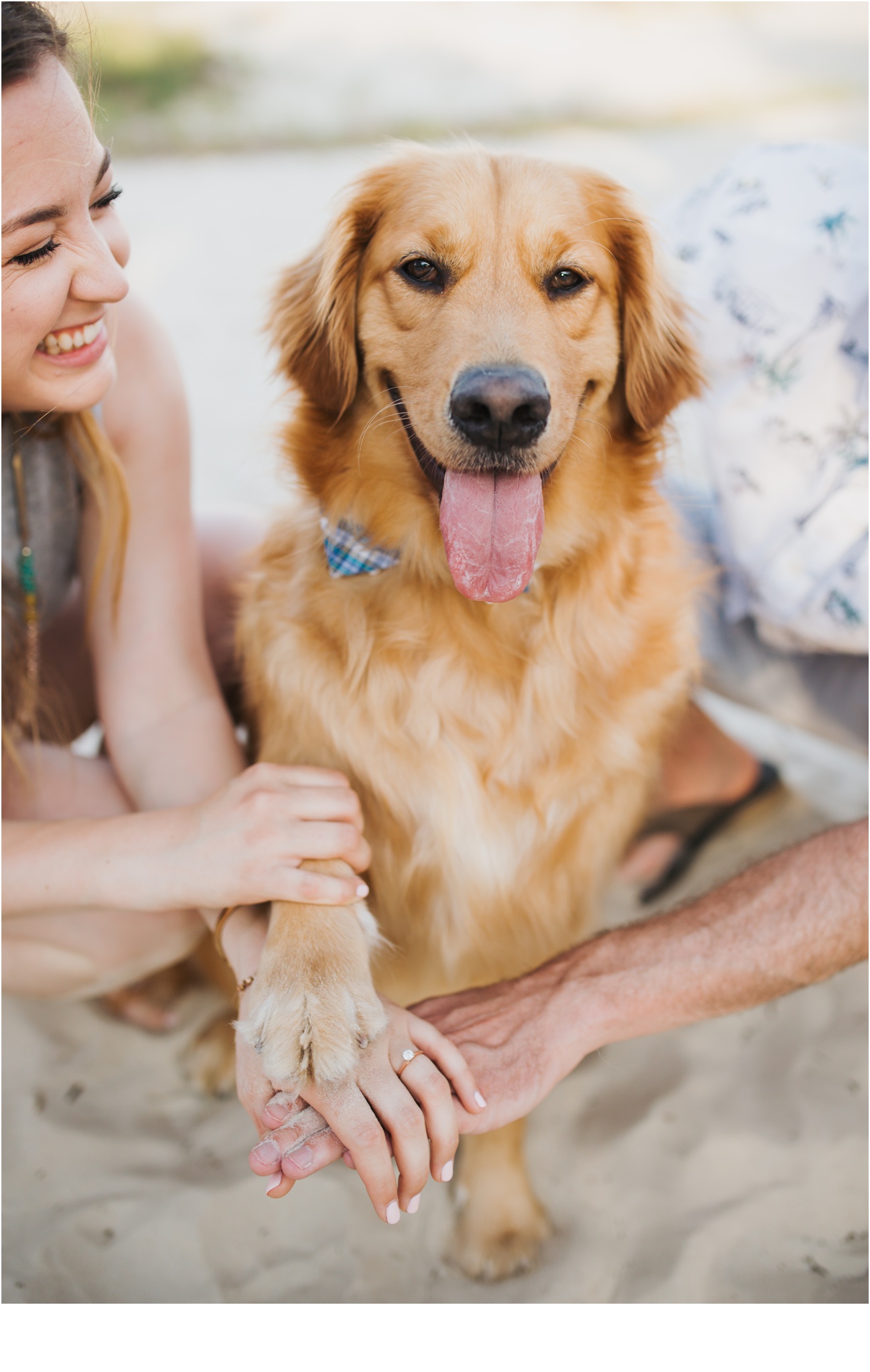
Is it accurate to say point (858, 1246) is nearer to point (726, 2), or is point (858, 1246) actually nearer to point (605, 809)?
point (605, 809)

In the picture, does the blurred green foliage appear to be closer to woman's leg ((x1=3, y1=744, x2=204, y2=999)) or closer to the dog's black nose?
woman's leg ((x1=3, y1=744, x2=204, y2=999))

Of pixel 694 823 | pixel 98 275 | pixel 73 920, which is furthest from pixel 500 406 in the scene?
pixel 694 823

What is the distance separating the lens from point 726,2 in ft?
26.5

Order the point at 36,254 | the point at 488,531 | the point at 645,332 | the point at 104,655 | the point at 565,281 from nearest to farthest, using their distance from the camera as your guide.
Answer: the point at 36,254
the point at 488,531
the point at 565,281
the point at 645,332
the point at 104,655

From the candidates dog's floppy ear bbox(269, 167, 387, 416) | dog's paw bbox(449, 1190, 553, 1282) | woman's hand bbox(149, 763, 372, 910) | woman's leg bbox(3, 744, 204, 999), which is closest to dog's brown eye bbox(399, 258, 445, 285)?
dog's floppy ear bbox(269, 167, 387, 416)

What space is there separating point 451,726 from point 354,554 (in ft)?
1.09

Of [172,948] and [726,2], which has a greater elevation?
[726,2]

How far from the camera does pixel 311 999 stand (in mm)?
1371

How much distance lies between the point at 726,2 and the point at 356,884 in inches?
356

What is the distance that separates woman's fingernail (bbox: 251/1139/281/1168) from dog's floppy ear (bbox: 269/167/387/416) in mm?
1128

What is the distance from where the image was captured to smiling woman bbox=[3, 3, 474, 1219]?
55.2 inches

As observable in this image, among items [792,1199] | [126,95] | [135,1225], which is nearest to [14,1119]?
[135,1225]

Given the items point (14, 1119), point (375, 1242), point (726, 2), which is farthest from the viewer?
point (726, 2)

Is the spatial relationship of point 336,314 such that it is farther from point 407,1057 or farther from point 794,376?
point 407,1057
